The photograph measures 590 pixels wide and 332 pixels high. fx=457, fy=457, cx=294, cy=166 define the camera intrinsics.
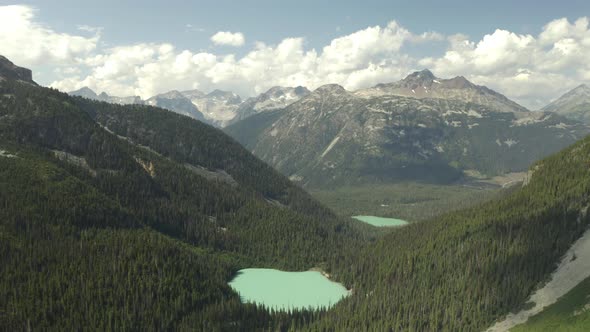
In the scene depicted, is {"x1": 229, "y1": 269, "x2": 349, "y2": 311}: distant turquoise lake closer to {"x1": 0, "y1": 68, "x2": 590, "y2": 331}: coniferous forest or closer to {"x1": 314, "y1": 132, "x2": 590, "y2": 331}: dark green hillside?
{"x1": 0, "y1": 68, "x2": 590, "y2": 331}: coniferous forest

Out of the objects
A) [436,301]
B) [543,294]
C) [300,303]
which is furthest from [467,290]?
[300,303]

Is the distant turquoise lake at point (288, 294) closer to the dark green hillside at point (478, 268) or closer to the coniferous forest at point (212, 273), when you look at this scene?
the coniferous forest at point (212, 273)

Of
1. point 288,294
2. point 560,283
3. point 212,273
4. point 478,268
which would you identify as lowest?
point 288,294

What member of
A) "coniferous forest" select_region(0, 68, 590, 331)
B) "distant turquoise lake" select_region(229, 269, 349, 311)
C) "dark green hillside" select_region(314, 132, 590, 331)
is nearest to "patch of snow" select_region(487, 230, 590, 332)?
"dark green hillside" select_region(314, 132, 590, 331)

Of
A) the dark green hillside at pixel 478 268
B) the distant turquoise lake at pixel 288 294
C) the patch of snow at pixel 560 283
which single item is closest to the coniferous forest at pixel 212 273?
the dark green hillside at pixel 478 268

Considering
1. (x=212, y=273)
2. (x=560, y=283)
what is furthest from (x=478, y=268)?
(x=212, y=273)

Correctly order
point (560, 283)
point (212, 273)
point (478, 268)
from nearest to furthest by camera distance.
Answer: point (560, 283)
point (478, 268)
point (212, 273)

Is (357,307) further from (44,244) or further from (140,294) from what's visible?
(44,244)

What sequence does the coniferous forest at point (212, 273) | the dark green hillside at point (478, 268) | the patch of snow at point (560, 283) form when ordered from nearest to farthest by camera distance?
the patch of snow at point (560, 283) → the coniferous forest at point (212, 273) → the dark green hillside at point (478, 268)

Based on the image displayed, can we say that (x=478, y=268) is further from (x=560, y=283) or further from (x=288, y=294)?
(x=288, y=294)
